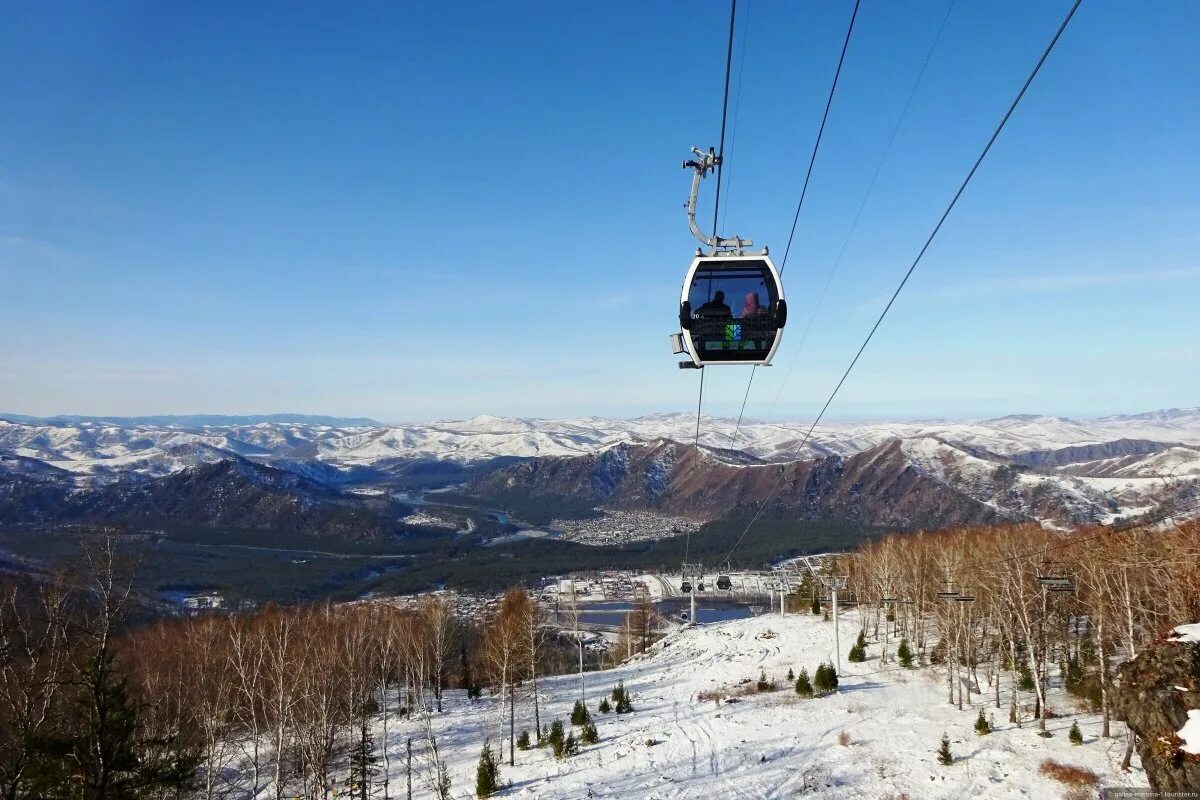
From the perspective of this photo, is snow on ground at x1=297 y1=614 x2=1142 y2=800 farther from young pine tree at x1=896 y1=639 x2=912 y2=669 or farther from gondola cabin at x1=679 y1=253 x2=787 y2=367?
gondola cabin at x1=679 y1=253 x2=787 y2=367

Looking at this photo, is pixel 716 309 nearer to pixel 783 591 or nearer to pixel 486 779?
pixel 486 779

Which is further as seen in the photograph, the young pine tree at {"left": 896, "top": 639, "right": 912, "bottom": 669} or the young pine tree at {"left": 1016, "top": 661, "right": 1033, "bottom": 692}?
the young pine tree at {"left": 896, "top": 639, "right": 912, "bottom": 669}

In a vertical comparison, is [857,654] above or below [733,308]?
below

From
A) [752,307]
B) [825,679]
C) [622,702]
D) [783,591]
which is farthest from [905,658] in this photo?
[752,307]

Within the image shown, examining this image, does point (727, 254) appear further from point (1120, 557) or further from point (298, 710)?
point (298, 710)

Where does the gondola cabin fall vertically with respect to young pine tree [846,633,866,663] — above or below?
above

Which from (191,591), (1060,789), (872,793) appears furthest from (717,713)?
(191,591)

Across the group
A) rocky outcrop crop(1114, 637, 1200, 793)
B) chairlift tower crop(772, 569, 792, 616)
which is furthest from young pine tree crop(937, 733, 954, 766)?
chairlift tower crop(772, 569, 792, 616)
